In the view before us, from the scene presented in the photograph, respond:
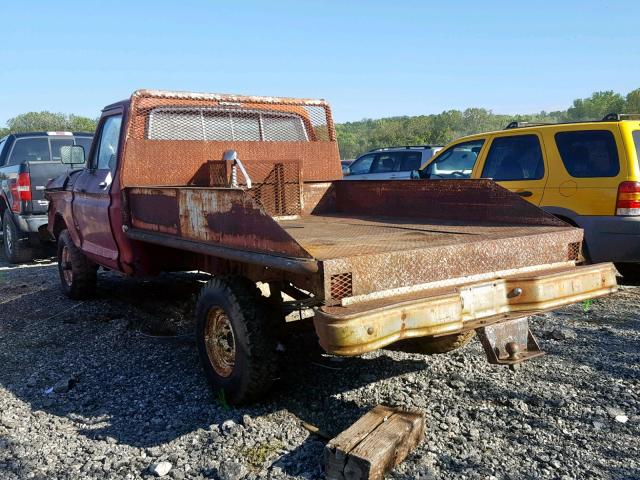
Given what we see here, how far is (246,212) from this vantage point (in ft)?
10.8

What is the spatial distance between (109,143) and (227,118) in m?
1.14

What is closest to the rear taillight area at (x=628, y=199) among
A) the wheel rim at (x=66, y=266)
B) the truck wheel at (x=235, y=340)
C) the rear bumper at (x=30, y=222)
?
the truck wheel at (x=235, y=340)

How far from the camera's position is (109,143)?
575 centimetres

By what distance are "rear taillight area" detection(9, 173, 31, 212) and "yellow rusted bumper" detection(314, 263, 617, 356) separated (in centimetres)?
755

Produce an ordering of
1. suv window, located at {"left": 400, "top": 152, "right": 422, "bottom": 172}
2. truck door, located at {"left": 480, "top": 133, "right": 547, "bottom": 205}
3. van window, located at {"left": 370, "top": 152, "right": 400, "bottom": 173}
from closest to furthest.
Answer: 1. truck door, located at {"left": 480, "top": 133, "right": 547, "bottom": 205}
2. suv window, located at {"left": 400, "top": 152, "right": 422, "bottom": 172}
3. van window, located at {"left": 370, "top": 152, "right": 400, "bottom": 173}

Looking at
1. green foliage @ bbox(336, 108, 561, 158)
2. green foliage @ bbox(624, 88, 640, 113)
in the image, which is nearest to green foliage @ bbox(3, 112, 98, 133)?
green foliage @ bbox(336, 108, 561, 158)

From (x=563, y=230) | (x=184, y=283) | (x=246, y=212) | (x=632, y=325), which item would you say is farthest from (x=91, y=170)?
(x=632, y=325)

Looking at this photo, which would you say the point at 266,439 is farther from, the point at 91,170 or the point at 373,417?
the point at 91,170

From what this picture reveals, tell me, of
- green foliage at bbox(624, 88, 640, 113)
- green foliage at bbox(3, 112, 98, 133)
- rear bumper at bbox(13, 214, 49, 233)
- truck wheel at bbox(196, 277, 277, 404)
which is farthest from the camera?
green foliage at bbox(3, 112, 98, 133)

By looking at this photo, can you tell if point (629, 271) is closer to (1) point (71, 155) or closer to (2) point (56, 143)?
(1) point (71, 155)

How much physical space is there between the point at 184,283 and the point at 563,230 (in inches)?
190

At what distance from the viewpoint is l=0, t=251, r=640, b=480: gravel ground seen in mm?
3018

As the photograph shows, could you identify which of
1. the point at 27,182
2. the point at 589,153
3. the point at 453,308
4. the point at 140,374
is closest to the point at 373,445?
the point at 453,308

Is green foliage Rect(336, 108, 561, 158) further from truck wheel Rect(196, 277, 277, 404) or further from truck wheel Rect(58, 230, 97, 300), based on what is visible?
truck wheel Rect(196, 277, 277, 404)
